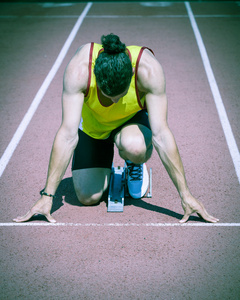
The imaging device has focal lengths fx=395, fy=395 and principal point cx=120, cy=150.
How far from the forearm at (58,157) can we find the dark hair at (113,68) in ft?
1.84

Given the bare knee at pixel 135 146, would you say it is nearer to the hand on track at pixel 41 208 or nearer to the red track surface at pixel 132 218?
the red track surface at pixel 132 218

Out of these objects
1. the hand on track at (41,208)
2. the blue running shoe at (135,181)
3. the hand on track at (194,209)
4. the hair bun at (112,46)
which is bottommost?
the hand on track at (194,209)

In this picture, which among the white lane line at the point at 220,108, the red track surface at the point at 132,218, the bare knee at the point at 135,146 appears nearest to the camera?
the red track surface at the point at 132,218

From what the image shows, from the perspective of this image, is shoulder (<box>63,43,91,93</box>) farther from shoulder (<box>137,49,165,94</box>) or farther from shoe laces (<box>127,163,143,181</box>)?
shoe laces (<box>127,163,143,181</box>)

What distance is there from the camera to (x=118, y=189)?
3934mm

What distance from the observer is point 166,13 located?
34.4 feet

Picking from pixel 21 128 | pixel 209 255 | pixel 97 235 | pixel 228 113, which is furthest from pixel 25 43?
pixel 209 255

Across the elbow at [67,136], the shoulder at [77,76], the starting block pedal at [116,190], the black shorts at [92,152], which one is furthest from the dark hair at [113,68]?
the starting block pedal at [116,190]

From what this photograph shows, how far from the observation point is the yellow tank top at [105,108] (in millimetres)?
3211

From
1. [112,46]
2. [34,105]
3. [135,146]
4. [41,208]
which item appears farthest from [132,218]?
[34,105]

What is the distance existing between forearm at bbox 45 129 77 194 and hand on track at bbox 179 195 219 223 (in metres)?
1.04

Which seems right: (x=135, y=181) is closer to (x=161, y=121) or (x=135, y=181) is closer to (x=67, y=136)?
(x=161, y=121)

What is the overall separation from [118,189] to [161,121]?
100 cm

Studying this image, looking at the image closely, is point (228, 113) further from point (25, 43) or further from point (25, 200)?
point (25, 43)
